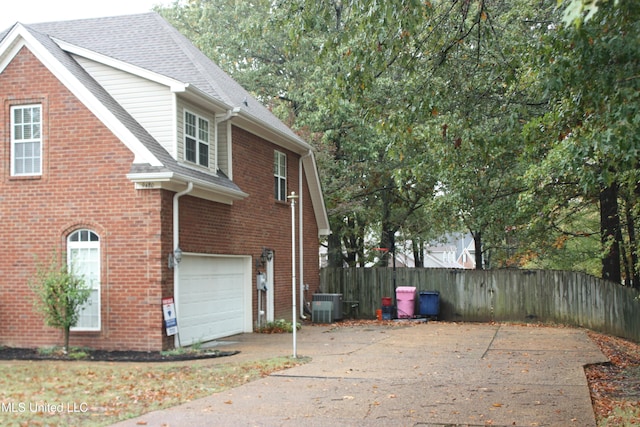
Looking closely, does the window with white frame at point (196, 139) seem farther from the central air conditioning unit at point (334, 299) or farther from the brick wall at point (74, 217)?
the central air conditioning unit at point (334, 299)

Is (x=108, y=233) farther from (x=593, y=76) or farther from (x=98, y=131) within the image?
(x=593, y=76)

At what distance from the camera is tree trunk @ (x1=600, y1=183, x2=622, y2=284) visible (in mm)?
19328

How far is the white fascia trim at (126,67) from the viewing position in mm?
15188

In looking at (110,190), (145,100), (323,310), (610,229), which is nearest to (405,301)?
(323,310)

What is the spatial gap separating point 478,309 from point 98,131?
14.3 meters

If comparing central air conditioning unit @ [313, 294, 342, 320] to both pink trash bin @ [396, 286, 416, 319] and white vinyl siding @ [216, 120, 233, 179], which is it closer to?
pink trash bin @ [396, 286, 416, 319]

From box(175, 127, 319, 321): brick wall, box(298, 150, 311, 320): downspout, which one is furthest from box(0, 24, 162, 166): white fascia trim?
box(298, 150, 311, 320): downspout

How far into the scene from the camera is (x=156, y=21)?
63.9 ft

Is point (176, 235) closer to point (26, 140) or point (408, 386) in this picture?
point (26, 140)

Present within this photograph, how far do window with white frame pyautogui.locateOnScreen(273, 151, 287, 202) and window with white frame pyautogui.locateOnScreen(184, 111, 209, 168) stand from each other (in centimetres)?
433

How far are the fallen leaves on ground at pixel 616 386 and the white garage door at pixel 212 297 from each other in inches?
329

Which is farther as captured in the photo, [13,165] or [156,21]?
[156,21]

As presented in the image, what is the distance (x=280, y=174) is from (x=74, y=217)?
8.01 m

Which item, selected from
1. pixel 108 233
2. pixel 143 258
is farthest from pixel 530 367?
pixel 108 233
